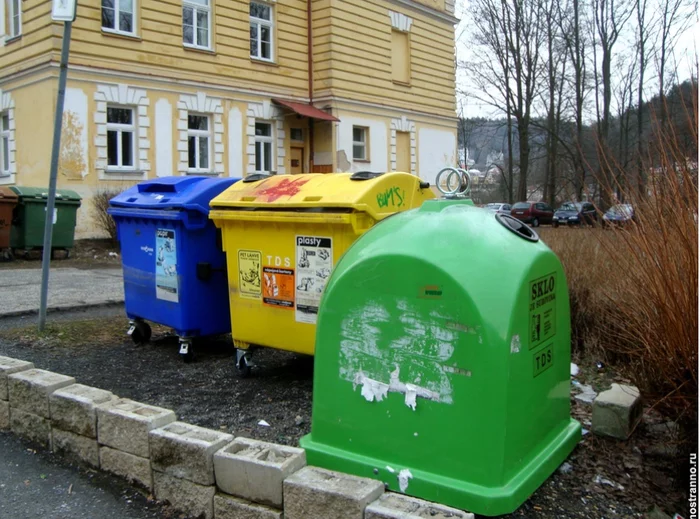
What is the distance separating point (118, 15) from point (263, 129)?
5875 millimetres

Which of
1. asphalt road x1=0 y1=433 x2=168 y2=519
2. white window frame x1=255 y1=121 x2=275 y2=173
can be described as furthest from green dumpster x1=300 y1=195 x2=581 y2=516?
white window frame x1=255 y1=121 x2=275 y2=173

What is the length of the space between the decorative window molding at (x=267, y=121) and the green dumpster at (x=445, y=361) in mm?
17710

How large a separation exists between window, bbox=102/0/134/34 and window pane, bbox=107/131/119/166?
2762 millimetres

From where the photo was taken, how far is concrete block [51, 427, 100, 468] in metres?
3.68

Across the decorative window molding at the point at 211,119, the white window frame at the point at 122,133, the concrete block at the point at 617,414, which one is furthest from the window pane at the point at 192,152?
the concrete block at the point at 617,414

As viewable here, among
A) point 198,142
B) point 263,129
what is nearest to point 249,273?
point 198,142

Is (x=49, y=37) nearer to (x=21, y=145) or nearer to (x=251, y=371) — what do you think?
(x=21, y=145)

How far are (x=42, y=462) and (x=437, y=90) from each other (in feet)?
86.6

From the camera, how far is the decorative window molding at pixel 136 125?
1741 centimetres

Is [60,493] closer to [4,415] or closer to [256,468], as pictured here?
[4,415]

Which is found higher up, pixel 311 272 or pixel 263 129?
pixel 263 129

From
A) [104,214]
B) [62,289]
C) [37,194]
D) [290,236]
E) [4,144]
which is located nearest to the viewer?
[290,236]

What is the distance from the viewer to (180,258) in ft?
18.2

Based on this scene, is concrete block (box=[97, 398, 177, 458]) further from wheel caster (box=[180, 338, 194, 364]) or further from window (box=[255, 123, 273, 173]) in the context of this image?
window (box=[255, 123, 273, 173])
